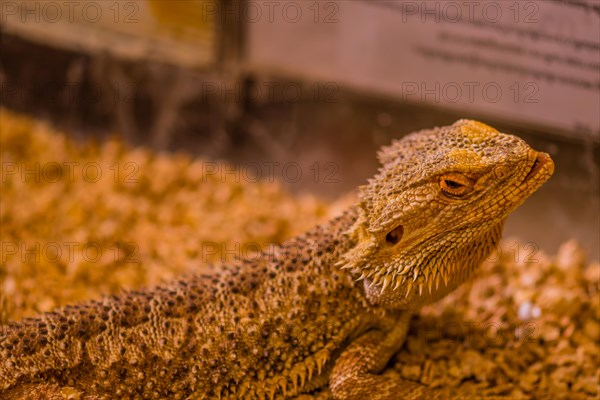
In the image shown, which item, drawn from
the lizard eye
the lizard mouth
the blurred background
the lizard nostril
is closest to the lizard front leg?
the lizard nostril

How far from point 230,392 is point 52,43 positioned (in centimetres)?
379

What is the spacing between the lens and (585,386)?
327 cm

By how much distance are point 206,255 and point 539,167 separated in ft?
7.70

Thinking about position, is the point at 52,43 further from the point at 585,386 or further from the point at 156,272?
the point at 585,386

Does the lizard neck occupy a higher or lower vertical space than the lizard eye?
lower

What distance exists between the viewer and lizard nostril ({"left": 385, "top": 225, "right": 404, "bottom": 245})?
2908mm

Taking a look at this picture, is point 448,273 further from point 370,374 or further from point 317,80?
point 317,80

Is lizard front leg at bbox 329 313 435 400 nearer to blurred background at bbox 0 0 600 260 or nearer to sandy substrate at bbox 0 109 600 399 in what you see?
sandy substrate at bbox 0 109 600 399

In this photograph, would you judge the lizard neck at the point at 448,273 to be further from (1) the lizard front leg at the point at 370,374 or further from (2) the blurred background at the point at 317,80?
(2) the blurred background at the point at 317,80

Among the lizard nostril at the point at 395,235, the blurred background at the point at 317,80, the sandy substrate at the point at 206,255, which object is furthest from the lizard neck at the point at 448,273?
the blurred background at the point at 317,80

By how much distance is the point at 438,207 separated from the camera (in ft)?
9.25

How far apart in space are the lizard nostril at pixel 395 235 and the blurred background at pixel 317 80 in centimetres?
99

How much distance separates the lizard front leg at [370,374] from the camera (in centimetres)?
299

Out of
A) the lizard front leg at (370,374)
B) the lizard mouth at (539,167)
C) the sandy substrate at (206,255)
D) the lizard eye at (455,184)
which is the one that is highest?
the lizard mouth at (539,167)
